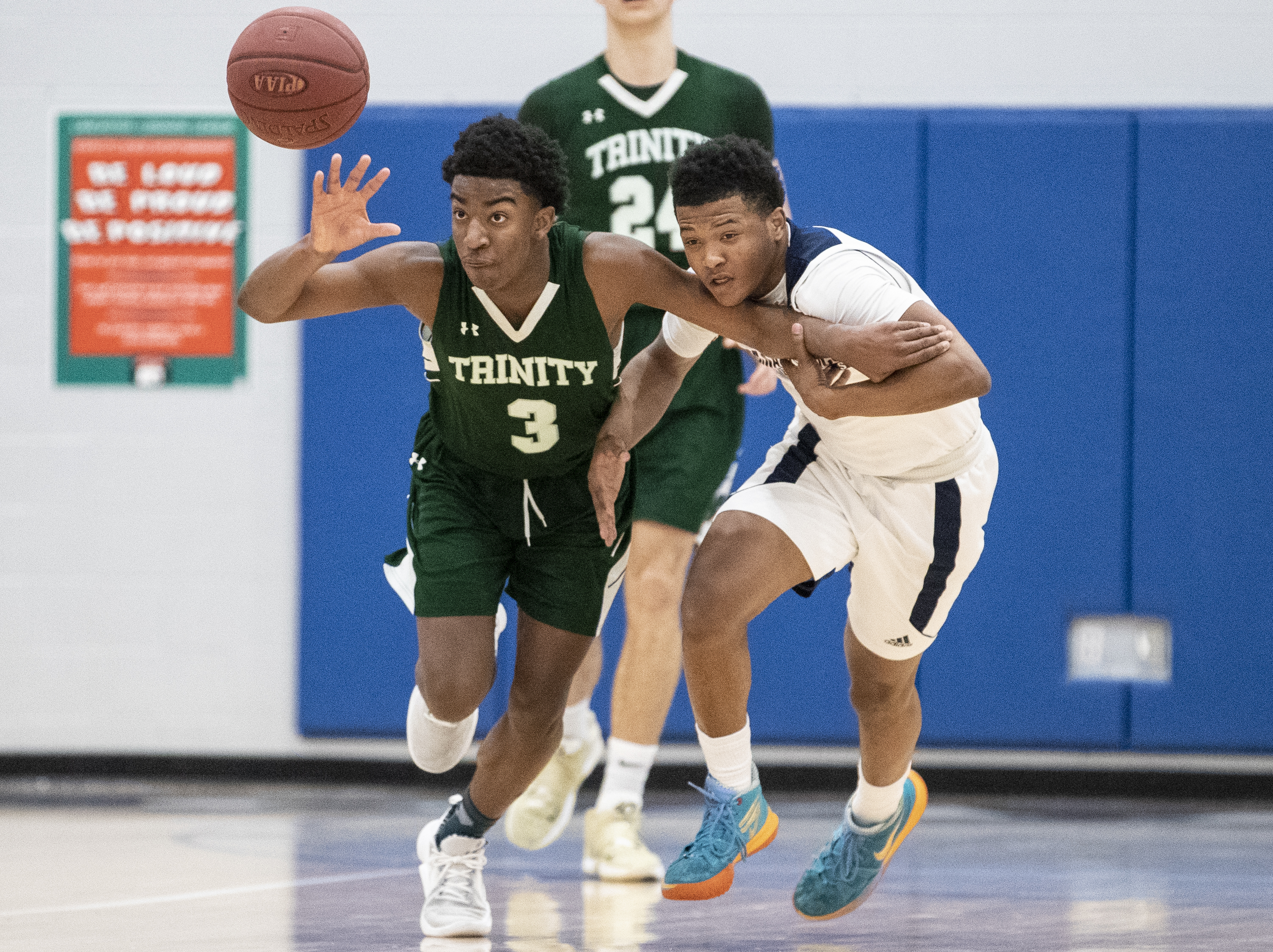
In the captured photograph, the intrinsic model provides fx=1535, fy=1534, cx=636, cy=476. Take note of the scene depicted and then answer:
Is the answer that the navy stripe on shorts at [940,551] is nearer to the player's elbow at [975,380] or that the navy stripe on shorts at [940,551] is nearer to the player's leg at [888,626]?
the player's leg at [888,626]

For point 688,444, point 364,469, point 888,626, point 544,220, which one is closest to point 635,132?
point 688,444

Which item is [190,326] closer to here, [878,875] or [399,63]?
[399,63]

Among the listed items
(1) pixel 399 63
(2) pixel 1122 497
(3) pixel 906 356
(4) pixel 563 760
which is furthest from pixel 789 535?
(1) pixel 399 63

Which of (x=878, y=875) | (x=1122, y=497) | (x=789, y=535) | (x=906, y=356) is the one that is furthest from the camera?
(x=1122, y=497)

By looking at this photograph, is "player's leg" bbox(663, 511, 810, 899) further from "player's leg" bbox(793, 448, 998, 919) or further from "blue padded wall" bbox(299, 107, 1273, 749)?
"blue padded wall" bbox(299, 107, 1273, 749)

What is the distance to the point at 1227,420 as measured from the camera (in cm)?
522

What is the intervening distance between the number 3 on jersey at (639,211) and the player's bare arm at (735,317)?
83 centimetres

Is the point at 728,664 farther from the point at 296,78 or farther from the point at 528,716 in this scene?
the point at 296,78

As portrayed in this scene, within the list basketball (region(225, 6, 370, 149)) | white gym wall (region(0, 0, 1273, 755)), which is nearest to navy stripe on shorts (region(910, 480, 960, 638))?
basketball (region(225, 6, 370, 149))

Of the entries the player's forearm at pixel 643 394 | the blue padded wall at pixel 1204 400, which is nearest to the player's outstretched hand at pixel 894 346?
the player's forearm at pixel 643 394

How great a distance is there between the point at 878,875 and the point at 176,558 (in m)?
3.18

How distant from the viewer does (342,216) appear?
9.16 ft

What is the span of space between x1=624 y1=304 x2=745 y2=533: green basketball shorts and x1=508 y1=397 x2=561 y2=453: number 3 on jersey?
0.69 metres

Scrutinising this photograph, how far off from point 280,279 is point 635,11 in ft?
4.91
